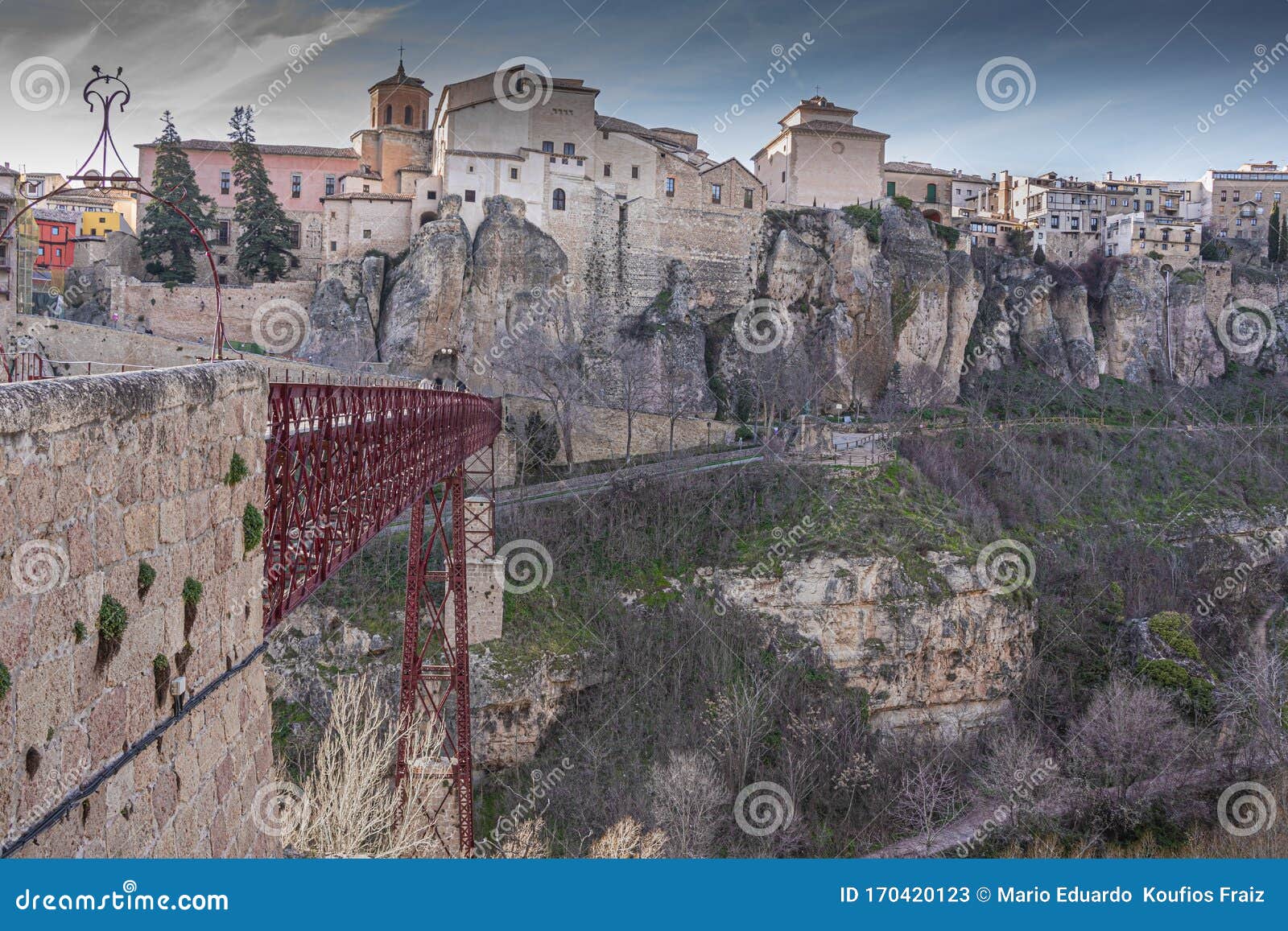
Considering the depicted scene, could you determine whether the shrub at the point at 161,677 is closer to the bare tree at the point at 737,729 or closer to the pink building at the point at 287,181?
the bare tree at the point at 737,729

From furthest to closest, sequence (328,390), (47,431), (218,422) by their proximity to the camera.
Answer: (328,390) < (218,422) < (47,431)

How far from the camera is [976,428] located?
4281 cm

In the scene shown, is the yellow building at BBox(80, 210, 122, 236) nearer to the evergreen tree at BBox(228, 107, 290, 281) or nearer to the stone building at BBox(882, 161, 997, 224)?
the evergreen tree at BBox(228, 107, 290, 281)

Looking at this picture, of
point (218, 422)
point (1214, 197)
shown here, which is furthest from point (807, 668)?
point (1214, 197)

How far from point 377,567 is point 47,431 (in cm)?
2609

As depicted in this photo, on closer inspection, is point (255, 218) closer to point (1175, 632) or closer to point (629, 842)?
point (629, 842)

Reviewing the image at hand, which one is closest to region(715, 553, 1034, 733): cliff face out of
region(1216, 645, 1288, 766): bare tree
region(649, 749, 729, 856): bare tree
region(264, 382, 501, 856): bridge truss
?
region(1216, 645, 1288, 766): bare tree

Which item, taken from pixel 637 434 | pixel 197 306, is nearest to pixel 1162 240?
pixel 637 434

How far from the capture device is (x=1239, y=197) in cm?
7331

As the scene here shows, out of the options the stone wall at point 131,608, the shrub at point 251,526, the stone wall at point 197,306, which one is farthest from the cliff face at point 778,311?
the stone wall at point 131,608

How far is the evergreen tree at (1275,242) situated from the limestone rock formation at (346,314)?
54.3 meters

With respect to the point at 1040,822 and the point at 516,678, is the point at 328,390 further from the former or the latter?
the point at 1040,822

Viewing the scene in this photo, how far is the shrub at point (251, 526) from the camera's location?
6150 millimetres

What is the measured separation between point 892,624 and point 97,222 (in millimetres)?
50801
